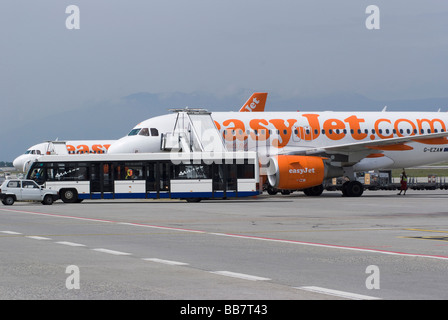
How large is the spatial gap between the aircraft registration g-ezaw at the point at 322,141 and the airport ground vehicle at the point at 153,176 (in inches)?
72.1

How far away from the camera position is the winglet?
7606cm

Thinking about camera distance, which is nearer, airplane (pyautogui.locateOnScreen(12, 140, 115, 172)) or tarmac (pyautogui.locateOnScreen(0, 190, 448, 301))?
tarmac (pyautogui.locateOnScreen(0, 190, 448, 301))

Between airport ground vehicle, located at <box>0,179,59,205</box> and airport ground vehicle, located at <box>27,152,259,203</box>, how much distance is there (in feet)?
3.59

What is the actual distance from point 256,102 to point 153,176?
115ft

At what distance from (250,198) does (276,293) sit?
120ft

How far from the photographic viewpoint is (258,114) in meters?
47.3


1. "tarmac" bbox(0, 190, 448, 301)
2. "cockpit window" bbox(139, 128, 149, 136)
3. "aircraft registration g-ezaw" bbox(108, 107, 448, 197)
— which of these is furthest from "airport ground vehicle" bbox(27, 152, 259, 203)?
"tarmac" bbox(0, 190, 448, 301)

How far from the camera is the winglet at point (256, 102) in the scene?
250 ft

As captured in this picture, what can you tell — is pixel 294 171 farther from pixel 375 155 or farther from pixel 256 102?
pixel 256 102

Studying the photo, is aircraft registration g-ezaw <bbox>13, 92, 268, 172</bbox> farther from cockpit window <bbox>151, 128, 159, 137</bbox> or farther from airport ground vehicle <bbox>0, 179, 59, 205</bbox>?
airport ground vehicle <bbox>0, 179, 59, 205</bbox>

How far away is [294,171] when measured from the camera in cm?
4222

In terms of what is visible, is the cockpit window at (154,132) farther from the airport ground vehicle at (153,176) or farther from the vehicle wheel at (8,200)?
the vehicle wheel at (8,200)
